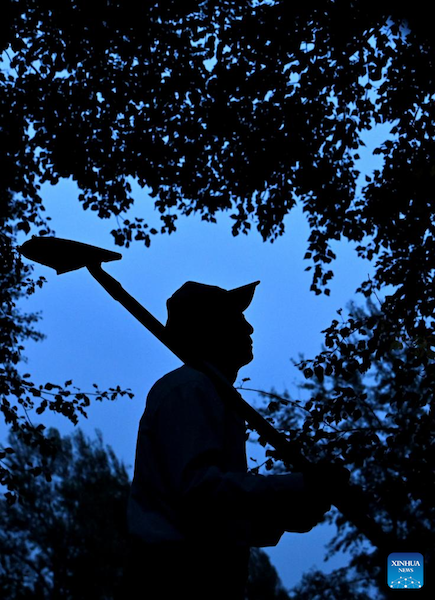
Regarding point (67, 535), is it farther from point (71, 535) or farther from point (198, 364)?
point (198, 364)

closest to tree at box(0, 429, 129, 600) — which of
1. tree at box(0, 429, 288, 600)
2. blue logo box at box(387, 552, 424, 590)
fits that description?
tree at box(0, 429, 288, 600)

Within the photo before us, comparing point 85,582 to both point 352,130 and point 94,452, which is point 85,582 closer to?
point 94,452

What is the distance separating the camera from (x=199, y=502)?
2105 mm

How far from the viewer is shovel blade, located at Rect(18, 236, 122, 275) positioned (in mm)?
2859

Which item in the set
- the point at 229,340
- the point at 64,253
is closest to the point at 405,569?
the point at 229,340

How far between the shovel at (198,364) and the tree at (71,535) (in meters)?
27.2

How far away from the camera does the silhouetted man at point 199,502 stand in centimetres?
213

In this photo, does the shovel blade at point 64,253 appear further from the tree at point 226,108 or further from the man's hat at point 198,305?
the tree at point 226,108

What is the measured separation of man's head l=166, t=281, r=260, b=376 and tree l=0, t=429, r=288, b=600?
89.8 ft

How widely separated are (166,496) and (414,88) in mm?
8828

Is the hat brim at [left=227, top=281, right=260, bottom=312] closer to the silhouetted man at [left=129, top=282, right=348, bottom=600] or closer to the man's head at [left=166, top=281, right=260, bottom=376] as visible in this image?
the man's head at [left=166, top=281, right=260, bottom=376]

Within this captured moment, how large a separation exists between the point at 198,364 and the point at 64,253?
91cm

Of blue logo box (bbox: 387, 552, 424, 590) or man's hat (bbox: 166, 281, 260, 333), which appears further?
blue logo box (bbox: 387, 552, 424, 590)

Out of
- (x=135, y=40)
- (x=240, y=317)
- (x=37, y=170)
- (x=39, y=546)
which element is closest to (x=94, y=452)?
(x=39, y=546)
